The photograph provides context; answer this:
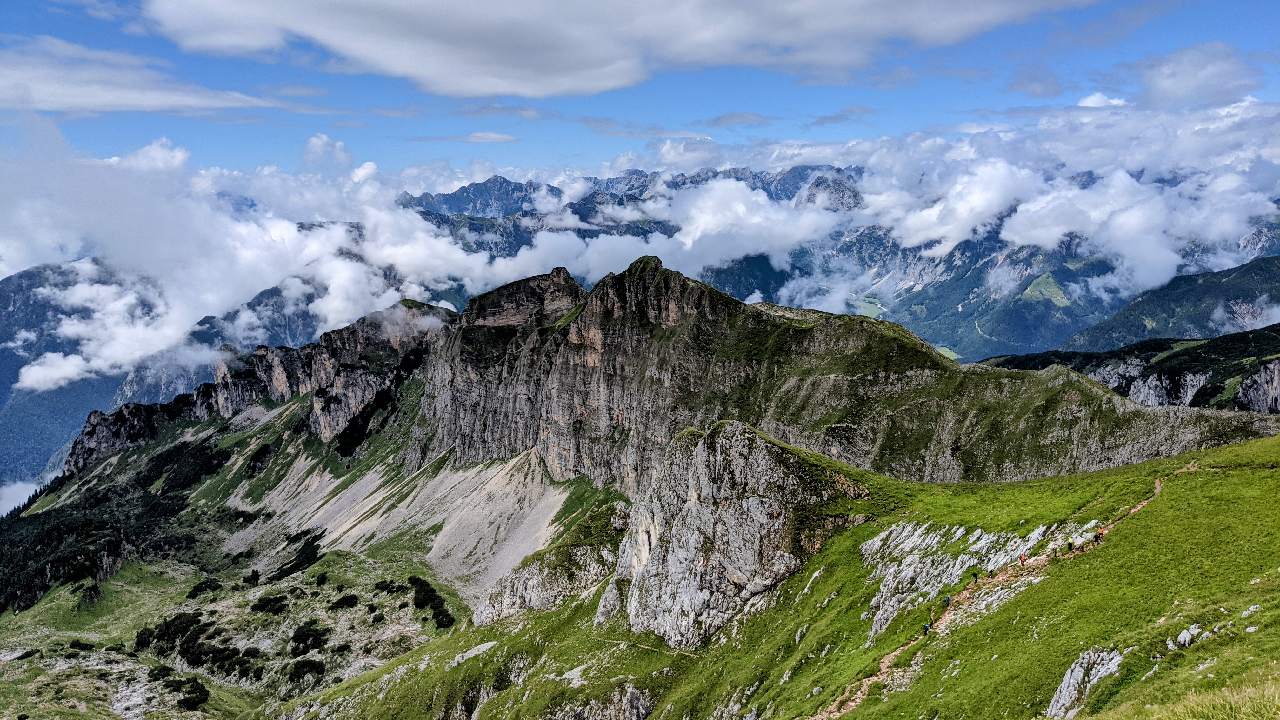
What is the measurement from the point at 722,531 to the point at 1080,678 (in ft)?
193

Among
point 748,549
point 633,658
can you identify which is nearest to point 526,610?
point 633,658

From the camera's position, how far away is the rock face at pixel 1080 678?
133ft

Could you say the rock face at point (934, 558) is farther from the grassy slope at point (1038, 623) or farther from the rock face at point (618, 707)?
the rock face at point (618, 707)

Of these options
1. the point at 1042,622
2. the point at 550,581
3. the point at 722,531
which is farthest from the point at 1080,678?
the point at 550,581

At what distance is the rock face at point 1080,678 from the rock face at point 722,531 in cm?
4880

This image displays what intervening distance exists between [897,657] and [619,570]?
6745 cm

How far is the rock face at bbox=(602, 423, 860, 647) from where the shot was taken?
93.6 m

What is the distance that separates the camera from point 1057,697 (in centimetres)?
4212

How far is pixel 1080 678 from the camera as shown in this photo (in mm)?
41688

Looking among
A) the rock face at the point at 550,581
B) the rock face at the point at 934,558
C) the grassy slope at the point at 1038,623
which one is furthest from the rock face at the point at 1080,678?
the rock face at the point at 550,581

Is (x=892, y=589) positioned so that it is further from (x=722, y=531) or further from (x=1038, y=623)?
(x=722, y=531)

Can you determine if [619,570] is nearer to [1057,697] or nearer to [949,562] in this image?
[949,562]

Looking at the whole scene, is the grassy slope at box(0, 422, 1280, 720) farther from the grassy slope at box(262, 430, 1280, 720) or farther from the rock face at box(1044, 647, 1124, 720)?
the rock face at box(1044, 647, 1124, 720)

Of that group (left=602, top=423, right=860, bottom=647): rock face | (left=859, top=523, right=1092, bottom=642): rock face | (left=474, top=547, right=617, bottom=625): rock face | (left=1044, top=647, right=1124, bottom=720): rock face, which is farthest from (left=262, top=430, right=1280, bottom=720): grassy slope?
(left=474, top=547, right=617, bottom=625): rock face
